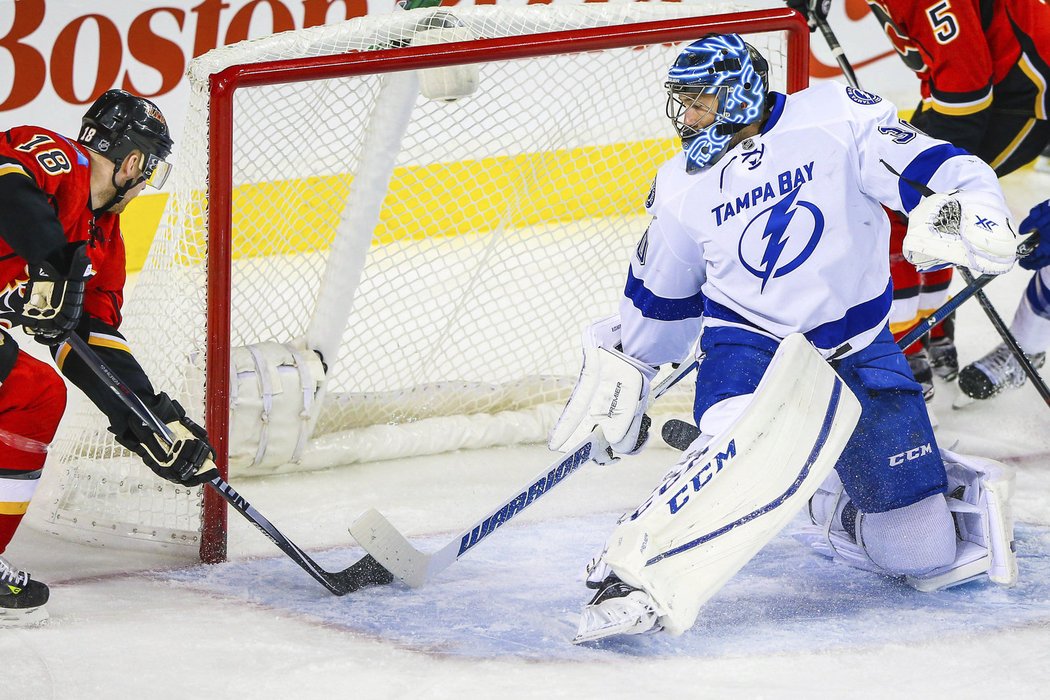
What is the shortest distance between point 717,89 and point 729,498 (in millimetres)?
669

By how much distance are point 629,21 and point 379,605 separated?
1368 millimetres

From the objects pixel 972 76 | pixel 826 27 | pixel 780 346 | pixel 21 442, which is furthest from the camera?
pixel 826 27

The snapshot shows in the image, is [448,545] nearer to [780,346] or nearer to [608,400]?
[608,400]

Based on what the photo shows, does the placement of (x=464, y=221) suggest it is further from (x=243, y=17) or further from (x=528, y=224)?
(x=243, y=17)

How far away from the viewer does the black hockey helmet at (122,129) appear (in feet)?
7.27

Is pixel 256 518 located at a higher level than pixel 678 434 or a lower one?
lower

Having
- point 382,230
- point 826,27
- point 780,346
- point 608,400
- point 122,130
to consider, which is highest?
point 826,27

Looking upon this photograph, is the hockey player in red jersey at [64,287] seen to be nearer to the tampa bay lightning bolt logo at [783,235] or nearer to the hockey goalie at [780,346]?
the hockey goalie at [780,346]

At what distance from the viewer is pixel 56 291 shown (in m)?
2.04

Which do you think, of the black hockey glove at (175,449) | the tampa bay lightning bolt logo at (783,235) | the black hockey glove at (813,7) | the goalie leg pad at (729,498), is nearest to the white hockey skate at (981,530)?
the goalie leg pad at (729,498)

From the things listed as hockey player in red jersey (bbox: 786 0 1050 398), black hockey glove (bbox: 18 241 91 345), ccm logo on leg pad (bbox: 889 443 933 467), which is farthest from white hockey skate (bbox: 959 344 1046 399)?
black hockey glove (bbox: 18 241 91 345)

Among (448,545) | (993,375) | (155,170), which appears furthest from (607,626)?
(993,375)

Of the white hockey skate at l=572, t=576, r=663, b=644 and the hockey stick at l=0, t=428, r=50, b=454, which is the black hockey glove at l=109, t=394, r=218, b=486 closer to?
the hockey stick at l=0, t=428, r=50, b=454

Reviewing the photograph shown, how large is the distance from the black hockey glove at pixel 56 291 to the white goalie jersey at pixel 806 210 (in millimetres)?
951
